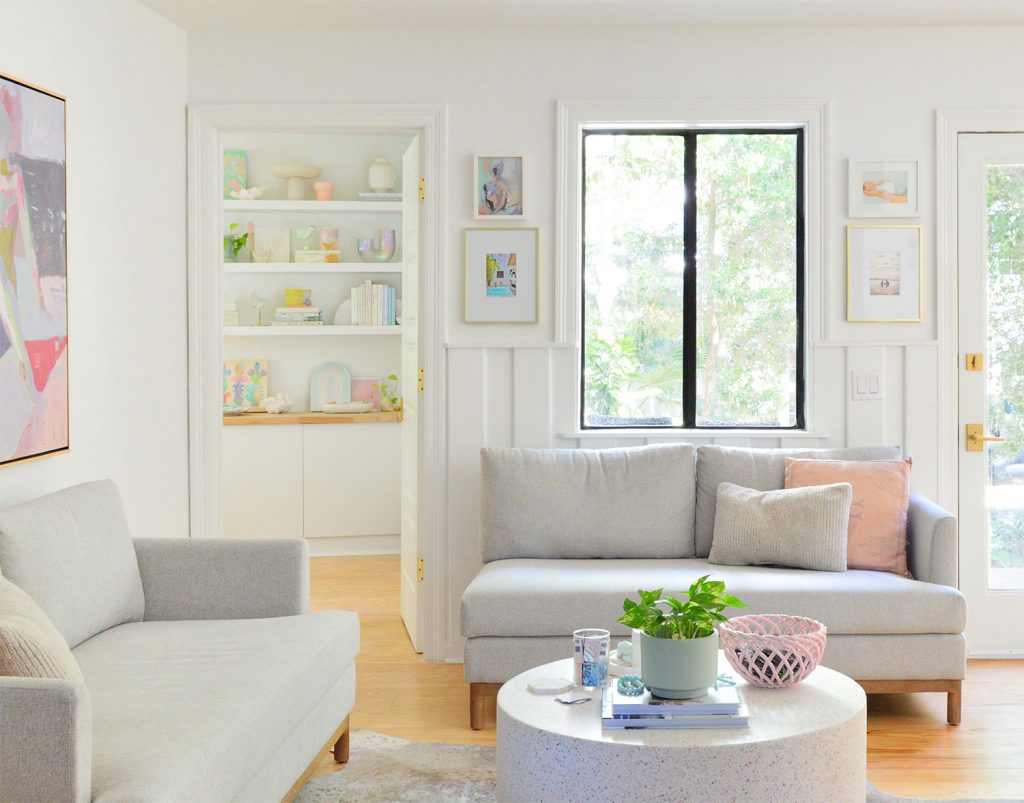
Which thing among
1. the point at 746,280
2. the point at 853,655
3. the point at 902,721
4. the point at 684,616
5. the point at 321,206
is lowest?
the point at 902,721

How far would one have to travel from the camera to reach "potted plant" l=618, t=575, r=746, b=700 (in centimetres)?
255

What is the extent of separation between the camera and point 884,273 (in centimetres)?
452

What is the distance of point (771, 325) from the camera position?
15.3ft

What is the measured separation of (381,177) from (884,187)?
10.7 feet

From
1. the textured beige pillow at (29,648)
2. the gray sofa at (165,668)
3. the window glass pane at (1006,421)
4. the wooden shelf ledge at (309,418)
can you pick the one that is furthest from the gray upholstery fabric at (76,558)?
the window glass pane at (1006,421)

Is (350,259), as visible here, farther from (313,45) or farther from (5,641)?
(5,641)

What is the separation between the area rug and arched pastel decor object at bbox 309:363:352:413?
355 cm

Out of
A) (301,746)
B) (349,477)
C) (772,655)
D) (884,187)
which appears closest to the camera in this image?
(772,655)

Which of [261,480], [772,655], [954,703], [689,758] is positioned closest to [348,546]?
[261,480]

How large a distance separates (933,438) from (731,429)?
80 centimetres

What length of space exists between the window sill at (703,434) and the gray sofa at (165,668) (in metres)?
1.50

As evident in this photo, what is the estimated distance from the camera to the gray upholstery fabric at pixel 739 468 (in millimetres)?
4211

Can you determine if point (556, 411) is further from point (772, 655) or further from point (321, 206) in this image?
point (321, 206)

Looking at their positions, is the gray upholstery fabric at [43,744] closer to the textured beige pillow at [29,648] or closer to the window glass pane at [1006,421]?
the textured beige pillow at [29,648]
